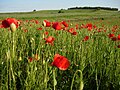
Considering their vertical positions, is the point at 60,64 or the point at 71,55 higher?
the point at 60,64

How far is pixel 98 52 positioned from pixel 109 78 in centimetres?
91

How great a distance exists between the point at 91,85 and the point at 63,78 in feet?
1.24

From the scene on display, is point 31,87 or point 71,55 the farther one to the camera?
point 71,55

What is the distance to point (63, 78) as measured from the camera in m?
3.46

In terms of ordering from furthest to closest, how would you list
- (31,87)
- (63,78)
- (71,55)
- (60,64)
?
(71,55) < (63,78) < (31,87) < (60,64)

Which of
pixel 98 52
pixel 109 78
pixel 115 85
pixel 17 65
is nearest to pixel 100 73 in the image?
pixel 109 78

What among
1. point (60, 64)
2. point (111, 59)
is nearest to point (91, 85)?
point (111, 59)

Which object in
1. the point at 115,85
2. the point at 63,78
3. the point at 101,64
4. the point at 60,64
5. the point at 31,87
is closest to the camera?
the point at 60,64

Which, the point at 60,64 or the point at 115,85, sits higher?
the point at 60,64

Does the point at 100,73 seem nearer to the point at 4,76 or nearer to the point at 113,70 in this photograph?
the point at 113,70

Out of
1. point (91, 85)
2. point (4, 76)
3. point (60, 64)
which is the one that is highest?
point (60, 64)

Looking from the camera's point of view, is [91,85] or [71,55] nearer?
[91,85]

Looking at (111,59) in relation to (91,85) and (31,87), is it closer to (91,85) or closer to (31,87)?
(91,85)

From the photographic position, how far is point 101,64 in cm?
381
